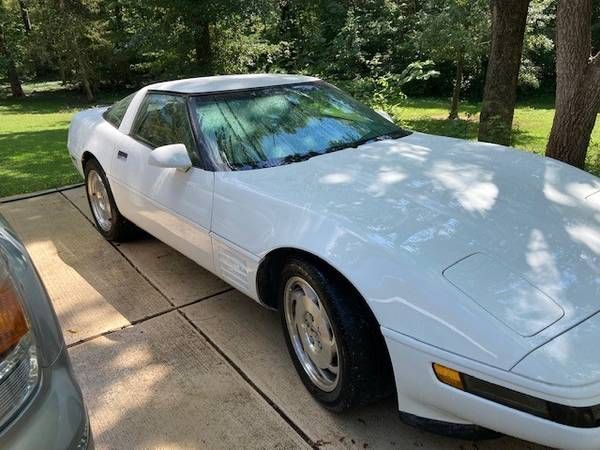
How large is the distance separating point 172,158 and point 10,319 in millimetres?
1669

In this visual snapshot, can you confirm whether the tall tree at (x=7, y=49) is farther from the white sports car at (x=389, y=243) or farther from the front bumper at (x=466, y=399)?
the front bumper at (x=466, y=399)

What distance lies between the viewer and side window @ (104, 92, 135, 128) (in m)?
4.25

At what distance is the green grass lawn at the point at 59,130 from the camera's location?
6.93 m

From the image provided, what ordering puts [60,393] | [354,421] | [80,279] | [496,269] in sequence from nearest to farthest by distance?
[60,393]
[496,269]
[354,421]
[80,279]

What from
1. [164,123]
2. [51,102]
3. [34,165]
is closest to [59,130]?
[34,165]

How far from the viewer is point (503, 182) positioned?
8.89 ft

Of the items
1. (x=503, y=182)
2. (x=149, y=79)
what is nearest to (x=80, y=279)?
(x=503, y=182)

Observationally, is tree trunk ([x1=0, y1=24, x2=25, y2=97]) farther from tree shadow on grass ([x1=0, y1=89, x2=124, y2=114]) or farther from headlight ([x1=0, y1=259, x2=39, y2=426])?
headlight ([x1=0, y1=259, x2=39, y2=426])

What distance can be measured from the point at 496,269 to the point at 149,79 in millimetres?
24459

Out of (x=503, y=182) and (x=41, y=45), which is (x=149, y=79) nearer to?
(x=41, y=45)

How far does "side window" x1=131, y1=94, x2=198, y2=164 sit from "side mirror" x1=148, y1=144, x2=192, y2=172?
10 centimetres

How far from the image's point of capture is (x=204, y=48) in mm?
16156

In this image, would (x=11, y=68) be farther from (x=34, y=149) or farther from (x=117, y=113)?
(x=117, y=113)

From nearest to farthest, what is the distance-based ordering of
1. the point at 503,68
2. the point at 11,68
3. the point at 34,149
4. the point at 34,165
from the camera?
the point at 503,68, the point at 34,165, the point at 34,149, the point at 11,68
